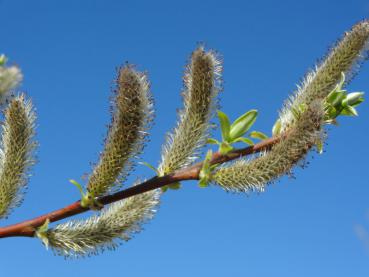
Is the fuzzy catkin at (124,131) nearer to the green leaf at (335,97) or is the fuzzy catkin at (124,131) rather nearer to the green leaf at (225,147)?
the green leaf at (225,147)

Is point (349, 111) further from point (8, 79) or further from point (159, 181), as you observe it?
point (8, 79)

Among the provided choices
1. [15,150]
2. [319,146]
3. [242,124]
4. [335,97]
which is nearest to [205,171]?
[242,124]

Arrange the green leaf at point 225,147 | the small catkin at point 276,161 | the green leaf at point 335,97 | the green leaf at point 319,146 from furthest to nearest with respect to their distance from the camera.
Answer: the green leaf at point 335,97 < the green leaf at point 225,147 < the green leaf at point 319,146 < the small catkin at point 276,161

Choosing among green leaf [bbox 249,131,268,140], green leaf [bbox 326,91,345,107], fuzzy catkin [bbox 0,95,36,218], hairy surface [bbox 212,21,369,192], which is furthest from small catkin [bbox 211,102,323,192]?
fuzzy catkin [bbox 0,95,36,218]

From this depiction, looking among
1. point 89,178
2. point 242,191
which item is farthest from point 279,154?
point 89,178

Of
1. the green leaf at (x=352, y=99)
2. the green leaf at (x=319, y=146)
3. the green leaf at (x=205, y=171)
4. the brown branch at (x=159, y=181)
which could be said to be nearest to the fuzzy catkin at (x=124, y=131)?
the brown branch at (x=159, y=181)

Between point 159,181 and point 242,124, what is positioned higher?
point 242,124
